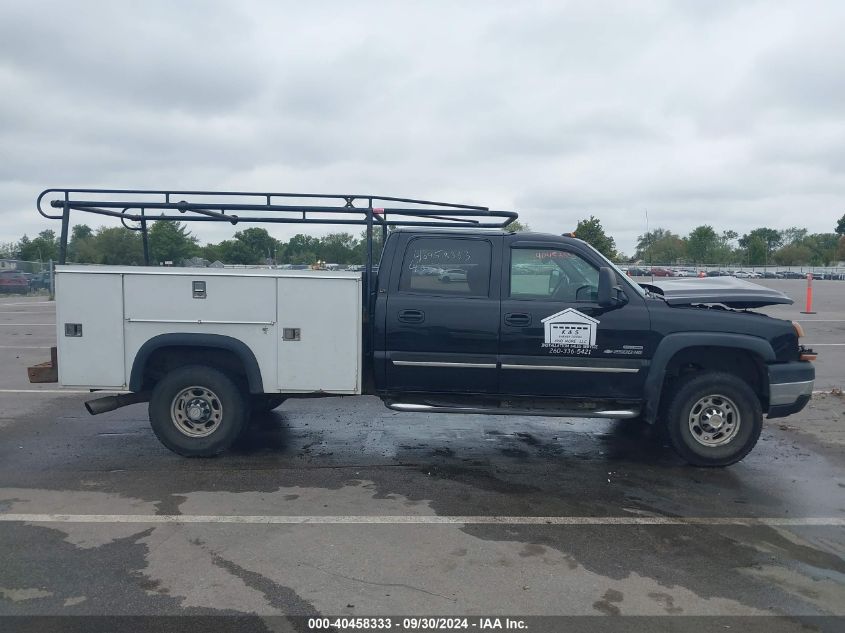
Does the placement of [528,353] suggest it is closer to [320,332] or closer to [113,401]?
[320,332]

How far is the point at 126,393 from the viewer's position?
675 cm

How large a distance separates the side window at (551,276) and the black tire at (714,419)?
1.24m

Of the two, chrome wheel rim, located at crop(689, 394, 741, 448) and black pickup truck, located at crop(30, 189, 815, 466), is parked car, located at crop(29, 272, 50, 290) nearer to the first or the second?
black pickup truck, located at crop(30, 189, 815, 466)

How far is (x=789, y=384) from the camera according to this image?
6223 millimetres

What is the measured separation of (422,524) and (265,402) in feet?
10.6

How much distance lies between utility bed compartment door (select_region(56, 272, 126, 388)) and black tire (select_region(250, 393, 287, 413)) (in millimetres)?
1312

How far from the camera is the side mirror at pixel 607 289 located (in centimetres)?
602

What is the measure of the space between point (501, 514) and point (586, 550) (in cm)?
79

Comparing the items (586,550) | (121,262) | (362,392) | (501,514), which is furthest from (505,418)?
(121,262)

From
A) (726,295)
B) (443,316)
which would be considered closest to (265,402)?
(443,316)

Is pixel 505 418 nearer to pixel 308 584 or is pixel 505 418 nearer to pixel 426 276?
pixel 426 276

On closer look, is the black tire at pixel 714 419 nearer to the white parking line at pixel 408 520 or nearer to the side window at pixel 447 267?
the white parking line at pixel 408 520

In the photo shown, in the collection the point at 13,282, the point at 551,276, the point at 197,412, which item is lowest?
the point at 197,412

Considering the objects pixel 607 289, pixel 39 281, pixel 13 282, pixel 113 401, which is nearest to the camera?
pixel 607 289
